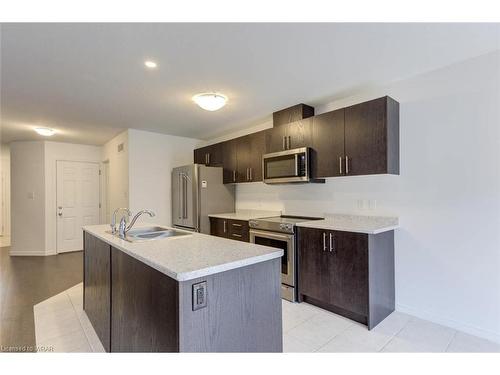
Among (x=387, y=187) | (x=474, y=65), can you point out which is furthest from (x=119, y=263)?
(x=474, y=65)

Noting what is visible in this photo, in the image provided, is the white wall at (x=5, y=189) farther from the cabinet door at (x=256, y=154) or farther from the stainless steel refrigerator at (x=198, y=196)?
the cabinet door at (x=256, y=154)

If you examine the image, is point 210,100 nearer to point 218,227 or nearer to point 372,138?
point 372,138

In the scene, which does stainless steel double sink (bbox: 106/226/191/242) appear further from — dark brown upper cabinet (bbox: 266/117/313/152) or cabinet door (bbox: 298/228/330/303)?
dark brown upper cabinet (bbox: 266/117/313/152)

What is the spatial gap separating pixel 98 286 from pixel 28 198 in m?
4.80

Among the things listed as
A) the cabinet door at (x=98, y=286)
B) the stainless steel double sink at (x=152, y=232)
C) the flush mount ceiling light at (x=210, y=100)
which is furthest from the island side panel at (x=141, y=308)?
the flush mount ceiling light at (x=210, y=100)

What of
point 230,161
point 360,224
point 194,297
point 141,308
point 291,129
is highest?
point 291,129

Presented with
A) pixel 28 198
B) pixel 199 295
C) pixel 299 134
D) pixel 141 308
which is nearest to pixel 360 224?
pixel 299 134

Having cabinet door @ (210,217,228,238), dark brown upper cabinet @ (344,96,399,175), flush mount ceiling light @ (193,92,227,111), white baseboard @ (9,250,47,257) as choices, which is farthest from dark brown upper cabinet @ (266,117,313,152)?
white baseboard @ (9,250,47,257)

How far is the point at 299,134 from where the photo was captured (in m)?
3.23

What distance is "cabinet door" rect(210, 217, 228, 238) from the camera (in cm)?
397

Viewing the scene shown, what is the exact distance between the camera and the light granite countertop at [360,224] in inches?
95.1
